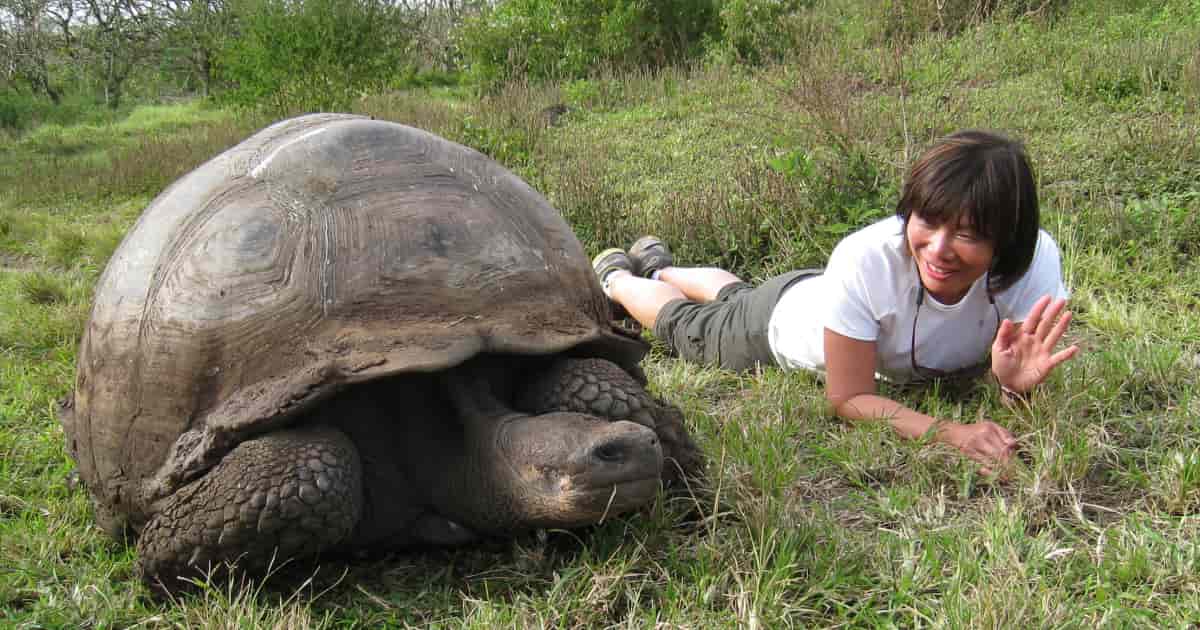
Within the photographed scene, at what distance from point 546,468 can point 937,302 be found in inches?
57.3

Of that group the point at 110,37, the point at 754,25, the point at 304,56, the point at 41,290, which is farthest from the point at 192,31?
the point at 41,290

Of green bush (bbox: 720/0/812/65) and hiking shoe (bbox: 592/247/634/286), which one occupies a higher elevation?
green bush (bbox: 720/0/812/65)

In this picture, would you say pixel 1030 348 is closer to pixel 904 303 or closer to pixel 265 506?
pixel 904 303

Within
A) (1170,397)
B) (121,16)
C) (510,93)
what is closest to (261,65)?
(510,93)

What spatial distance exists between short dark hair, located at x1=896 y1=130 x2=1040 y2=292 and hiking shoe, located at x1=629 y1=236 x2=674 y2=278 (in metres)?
1.93

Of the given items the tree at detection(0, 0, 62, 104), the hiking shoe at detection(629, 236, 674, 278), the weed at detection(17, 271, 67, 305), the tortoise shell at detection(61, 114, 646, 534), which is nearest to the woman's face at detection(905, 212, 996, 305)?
the tortoise shell at detection(61, 114, 646, 534)

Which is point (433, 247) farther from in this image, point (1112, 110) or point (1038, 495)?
point (1112, 110)

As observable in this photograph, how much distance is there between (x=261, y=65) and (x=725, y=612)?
34.9 feet

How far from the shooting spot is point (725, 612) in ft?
5.94

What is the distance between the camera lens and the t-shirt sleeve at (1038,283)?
8.55ft

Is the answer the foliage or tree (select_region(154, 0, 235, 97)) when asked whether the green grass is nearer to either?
the foliage

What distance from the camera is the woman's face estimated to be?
2.37 meters

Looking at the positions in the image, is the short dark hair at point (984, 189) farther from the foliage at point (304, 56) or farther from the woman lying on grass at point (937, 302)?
the foliage at point (304, 56)

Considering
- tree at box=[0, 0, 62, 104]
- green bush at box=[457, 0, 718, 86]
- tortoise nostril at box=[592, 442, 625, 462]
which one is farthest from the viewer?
tree at box=[0, 0, 62, 104]
